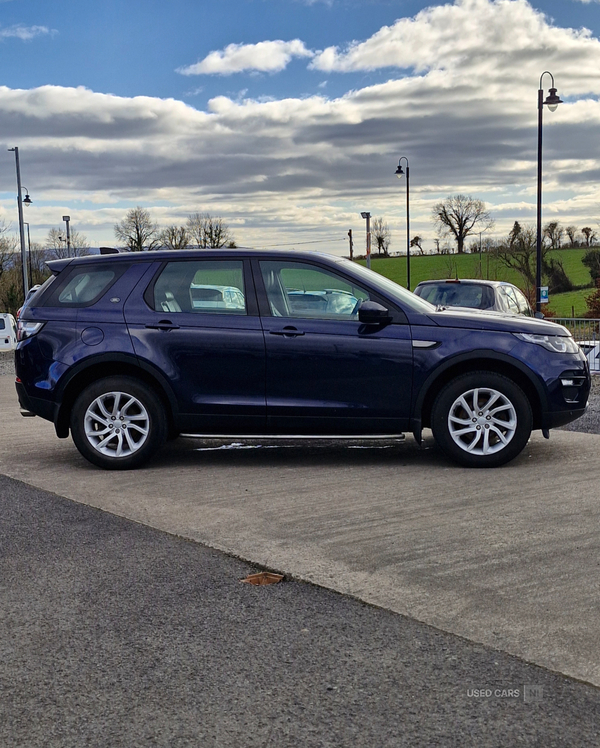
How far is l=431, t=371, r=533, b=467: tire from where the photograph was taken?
24.5 feet

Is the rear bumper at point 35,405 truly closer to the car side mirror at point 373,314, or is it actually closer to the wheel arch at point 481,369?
the car side mirror at point 373,314

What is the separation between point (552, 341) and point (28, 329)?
449 cm

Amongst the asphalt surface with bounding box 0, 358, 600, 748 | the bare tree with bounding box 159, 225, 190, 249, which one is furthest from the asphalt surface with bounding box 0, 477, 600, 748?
the bare tree with bounding box 159, 225, 190, 249

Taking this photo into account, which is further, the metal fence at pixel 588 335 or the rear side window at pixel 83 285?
the metal fence at pixel 588 335

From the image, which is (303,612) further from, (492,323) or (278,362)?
(492,323)

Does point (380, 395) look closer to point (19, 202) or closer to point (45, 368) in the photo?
point (45, 368)

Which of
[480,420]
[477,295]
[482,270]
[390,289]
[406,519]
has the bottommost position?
[406,519]

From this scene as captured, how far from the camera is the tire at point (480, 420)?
746 cm

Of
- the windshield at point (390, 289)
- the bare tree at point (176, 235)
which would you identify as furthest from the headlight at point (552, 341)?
the bare tree at point (176, 235)

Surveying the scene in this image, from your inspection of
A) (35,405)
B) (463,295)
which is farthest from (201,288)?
(463,295)

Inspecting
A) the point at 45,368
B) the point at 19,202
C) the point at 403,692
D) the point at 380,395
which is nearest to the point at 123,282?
the point at 45,368

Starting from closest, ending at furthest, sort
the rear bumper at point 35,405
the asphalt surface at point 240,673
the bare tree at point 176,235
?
1. the asphalt surface at point 240,673
2. the rear bumper at point 35,405
3. the bare tree at point 176,235

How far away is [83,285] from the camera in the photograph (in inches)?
314

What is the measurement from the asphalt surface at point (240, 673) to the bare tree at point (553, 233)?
2478 inches
